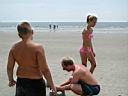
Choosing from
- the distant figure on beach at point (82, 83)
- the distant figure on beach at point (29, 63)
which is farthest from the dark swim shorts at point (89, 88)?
the distant figure on beach at point (29, 63)

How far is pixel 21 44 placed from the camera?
4734 mm

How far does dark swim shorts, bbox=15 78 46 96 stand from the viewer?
4781 mm

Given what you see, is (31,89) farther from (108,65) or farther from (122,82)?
(108,65)

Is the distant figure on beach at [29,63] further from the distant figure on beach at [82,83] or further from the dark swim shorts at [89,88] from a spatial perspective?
the dark swim shorts at [89,88]

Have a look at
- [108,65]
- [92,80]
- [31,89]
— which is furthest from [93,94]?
[108,65]

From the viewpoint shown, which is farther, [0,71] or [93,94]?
Answer: [0,71]

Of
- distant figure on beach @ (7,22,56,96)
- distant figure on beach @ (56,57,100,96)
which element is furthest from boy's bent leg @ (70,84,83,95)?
distant figure on beach @ (7,22,56,96)

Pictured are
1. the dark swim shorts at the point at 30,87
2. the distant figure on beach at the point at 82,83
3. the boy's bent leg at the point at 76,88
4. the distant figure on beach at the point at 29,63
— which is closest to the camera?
the distant figure on beach at the point at 29,63

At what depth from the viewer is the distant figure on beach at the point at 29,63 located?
468 cm

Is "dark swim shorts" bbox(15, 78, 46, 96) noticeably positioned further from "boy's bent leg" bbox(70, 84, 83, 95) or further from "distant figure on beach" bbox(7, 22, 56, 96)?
"boy's bent leg" bbox(70, 84, 83, 95)

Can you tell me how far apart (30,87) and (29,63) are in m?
0.31

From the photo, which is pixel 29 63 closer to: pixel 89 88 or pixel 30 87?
pixel 30 87

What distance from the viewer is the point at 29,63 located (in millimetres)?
4730

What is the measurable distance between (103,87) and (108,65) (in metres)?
4.12
